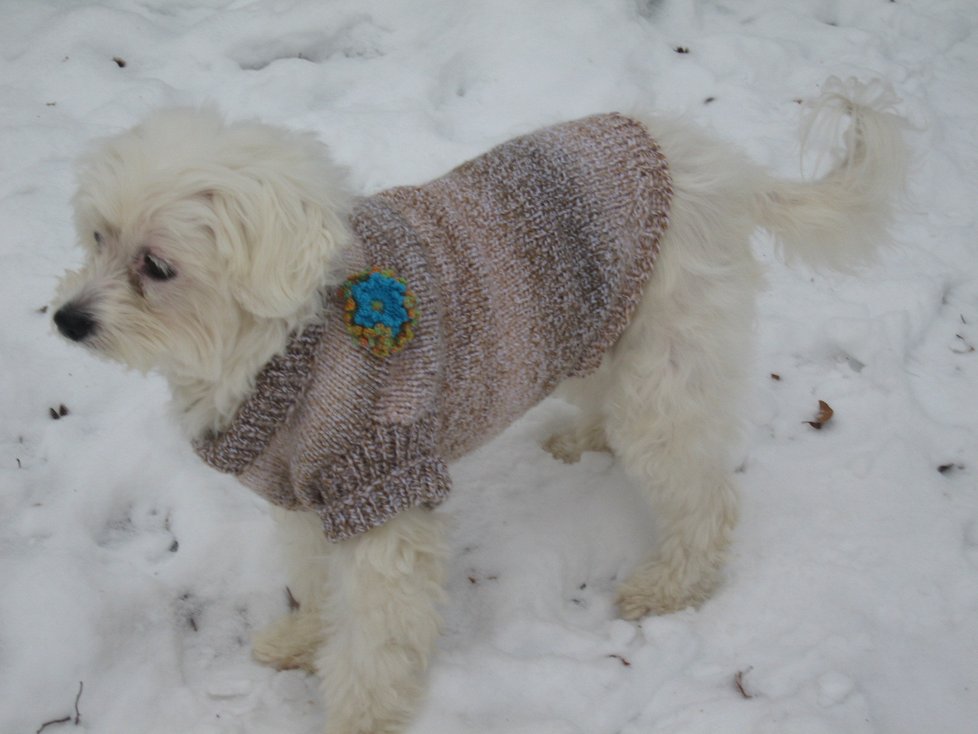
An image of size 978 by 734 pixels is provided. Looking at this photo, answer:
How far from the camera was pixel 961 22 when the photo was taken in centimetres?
493

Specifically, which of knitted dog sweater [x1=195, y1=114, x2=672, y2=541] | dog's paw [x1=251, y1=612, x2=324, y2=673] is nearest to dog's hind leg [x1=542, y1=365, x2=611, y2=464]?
knitted dog sweater [x1=195, y1=114, x2=672, y2=541]

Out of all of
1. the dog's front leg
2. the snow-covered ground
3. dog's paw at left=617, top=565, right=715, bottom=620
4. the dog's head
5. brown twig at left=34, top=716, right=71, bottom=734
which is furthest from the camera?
dog's paw at left=617, top=565, right=715, bottom=620

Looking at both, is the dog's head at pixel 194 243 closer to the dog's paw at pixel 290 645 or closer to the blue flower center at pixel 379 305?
the blue flower center at pixel 379 305

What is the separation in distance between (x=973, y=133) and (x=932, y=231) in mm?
1004

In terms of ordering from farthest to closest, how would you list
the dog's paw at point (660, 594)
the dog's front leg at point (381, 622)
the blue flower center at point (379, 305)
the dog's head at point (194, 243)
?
the dog's paw at point (660, 594) → the dog's front leg at point (381, 622) → the blue flower center at point (379, 305) → the dog's head at point (194, 243)

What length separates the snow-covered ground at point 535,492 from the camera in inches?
85.6

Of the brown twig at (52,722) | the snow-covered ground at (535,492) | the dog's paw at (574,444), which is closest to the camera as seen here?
the brown twig at (52,722)

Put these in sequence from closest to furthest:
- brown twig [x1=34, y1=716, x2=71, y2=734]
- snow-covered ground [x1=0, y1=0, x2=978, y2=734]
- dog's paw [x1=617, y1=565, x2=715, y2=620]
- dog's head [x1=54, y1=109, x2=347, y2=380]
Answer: dog's head [x1=54, y1=109, x2=347, y2=380]
brown twig [x1=34, y1=716, x2=71, y2=734]
snow-covered ground [x1=0, y1=0, x2=978, y2=734]
dog's paw [x1=617, y1=565, x2=715, y2=620]

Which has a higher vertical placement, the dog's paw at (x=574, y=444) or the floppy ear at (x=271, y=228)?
the floppy ear at (x=271, y=228)

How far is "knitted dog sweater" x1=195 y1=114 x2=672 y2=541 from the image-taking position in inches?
70.6

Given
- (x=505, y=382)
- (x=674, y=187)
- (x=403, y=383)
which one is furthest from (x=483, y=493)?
(x=674, y=187)

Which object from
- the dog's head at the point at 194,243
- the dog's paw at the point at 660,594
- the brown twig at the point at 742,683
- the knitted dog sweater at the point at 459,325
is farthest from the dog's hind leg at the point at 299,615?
the brown twig at the point at 742,683

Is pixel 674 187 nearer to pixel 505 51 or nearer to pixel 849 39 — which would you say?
pixel 505 51

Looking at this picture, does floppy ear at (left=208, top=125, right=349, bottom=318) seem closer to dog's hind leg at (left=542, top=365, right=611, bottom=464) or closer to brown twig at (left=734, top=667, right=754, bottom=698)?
dog's hind leg at (left=542, top=365, right=611, bottom=464)
